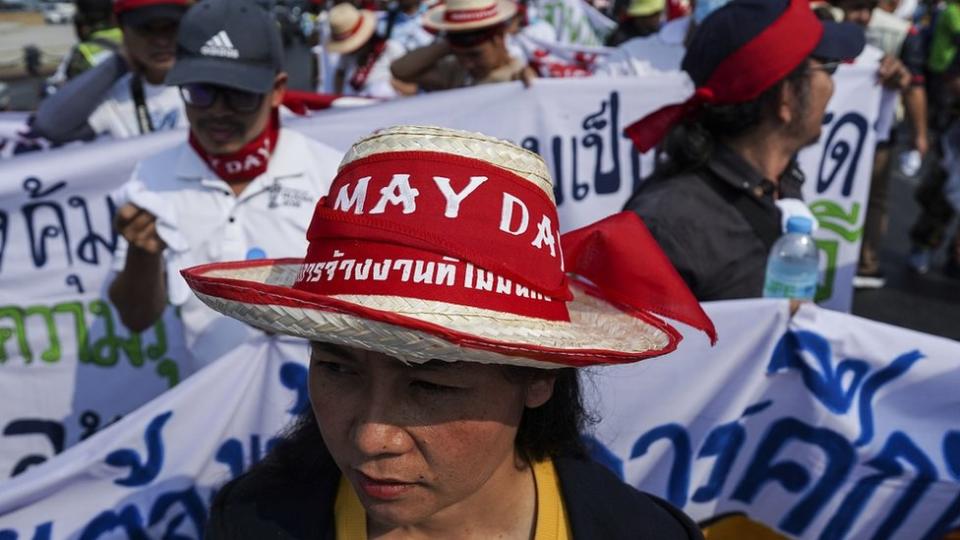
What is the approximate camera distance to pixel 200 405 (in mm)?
2369

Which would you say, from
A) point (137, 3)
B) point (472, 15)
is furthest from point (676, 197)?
point (472, 15)

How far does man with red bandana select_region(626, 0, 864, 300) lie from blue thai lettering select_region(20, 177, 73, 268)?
226cm

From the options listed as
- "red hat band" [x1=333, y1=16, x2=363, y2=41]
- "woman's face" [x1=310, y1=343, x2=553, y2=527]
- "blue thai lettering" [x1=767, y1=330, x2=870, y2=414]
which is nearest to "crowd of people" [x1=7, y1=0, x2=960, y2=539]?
"woman's face" [x1=310, y1=343, x2=553, y2=527]

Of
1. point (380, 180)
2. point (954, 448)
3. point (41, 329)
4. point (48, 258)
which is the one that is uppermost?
point (380, 180)

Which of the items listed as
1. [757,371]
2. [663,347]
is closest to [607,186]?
[757,371]

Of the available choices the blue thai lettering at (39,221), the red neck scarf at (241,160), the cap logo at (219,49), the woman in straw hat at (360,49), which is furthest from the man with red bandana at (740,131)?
the woman in straw hat at (360,49)

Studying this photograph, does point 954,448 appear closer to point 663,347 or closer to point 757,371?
point 757,371

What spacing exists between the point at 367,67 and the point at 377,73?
15 cm

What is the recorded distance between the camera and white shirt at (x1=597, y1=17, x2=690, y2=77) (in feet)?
19.3

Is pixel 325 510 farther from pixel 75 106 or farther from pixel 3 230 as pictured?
pixel 75 106

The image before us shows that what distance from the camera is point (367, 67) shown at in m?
7.24

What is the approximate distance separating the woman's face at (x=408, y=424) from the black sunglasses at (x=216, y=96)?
67.4 inches

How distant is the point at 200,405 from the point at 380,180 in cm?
117

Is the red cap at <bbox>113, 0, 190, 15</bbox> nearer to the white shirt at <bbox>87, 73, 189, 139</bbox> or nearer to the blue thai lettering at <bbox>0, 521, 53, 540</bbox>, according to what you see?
the white shirt at <bbox>87, 73, 189, 139</bbox>
